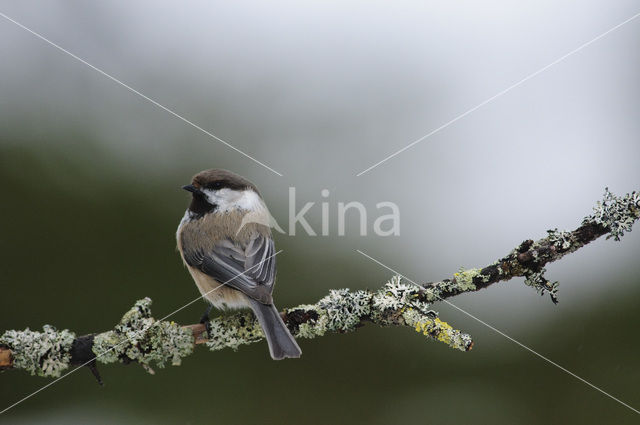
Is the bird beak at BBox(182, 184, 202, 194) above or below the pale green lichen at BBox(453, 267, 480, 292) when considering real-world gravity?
above

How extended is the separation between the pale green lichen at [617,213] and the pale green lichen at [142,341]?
7.03 feet

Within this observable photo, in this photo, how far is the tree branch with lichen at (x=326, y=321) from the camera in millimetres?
2521

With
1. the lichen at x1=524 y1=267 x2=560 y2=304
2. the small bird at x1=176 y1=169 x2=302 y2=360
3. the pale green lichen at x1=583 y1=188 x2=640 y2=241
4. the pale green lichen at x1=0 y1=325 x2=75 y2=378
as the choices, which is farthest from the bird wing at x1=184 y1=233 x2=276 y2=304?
the pale green lichen at x1=583 y1=188 x2=640 y2=241

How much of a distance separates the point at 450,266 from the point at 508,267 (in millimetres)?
2466

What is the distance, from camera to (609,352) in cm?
454

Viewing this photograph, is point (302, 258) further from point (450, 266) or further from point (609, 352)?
point (609, 352)

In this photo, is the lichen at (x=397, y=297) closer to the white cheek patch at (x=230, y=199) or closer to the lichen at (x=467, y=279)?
the lichen at (x=467, y=279)

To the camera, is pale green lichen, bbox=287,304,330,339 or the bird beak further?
the bird beak

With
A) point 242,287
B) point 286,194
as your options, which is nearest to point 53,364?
point 242,287

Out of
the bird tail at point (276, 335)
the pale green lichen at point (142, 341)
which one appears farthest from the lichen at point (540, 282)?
the pale green lichen at point (142, 341)

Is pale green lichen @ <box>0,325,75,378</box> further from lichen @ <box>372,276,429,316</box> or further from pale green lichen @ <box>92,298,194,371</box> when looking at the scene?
lichen @ <box>372,276,429,316</box>

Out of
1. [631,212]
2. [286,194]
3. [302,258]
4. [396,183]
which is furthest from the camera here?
[396,183]

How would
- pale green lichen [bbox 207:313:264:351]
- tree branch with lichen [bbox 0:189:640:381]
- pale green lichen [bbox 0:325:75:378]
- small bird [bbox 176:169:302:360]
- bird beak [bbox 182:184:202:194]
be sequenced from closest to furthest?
tree branch with lichen [bbox 0:189:640:381] → pale green lichen [bbox 0:325:75:378] → pale green lichen [bbox 207:313:264:351] → small bird [bbox 176:169:302:360] → bird beak [bbox 182:184:202:194]

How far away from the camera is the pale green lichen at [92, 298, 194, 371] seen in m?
2.74
